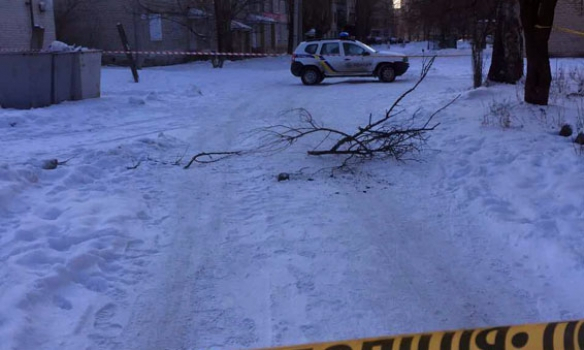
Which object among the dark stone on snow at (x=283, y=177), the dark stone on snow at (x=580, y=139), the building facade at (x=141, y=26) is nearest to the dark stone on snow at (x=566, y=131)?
the dark stone on snow at (x=580, y=139)

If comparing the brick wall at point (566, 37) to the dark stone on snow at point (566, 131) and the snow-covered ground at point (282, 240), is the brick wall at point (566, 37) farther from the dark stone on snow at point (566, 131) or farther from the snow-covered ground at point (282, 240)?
the dark stone on snow at point (566, 131)

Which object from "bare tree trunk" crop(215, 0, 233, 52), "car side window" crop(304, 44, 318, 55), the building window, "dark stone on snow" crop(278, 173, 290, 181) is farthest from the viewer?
the building window

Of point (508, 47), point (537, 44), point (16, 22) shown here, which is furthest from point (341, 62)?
point (16, 22)

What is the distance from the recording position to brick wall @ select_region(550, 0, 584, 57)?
35219mm

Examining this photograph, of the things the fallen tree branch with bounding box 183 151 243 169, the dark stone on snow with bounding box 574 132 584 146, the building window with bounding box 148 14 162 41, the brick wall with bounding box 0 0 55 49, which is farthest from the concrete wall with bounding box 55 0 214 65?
the dark stone on snow with bounding box 574 132 584 146

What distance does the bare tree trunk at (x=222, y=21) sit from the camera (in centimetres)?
3444

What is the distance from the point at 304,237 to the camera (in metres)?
5.62

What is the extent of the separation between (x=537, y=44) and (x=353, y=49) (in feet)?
43.2

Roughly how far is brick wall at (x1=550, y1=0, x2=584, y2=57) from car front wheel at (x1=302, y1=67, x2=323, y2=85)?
19.5m

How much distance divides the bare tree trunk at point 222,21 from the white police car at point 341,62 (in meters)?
12.9

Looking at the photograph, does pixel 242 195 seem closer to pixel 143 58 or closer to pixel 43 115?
pixel 43 115

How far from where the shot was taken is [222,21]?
114 ft

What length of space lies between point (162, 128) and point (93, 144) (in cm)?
207

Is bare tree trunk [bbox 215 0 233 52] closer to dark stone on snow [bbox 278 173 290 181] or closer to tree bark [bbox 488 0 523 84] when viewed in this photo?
tree bark [bbox 488 0 523 84]
